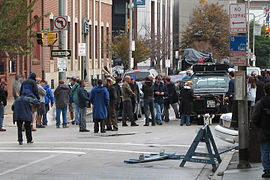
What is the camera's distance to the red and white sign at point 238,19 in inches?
490

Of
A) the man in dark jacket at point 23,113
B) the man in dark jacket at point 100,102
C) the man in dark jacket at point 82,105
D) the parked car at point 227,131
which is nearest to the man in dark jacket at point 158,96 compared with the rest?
the man in dark jacket at point 82,105

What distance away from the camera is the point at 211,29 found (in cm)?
8819

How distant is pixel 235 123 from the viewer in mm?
13922

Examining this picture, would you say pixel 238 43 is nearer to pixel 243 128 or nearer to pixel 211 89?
pixel 243 128

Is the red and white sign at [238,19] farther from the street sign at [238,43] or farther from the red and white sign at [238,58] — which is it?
the red and white sign at [238,58]

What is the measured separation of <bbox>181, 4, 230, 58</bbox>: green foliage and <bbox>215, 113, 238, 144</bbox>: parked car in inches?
2855

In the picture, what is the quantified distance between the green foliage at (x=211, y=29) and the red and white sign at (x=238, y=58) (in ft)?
244

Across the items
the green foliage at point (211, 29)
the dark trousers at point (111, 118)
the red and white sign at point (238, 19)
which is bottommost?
the dark trousers at point (111, 118)

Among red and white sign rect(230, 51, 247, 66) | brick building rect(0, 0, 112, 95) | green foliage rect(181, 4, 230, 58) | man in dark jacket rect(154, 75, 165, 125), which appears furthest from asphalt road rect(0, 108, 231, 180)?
green foliage rect(181, 4, 230, 58)

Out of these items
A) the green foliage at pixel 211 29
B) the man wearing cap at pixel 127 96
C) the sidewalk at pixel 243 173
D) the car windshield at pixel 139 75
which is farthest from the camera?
the green foliage at pixel 211 29

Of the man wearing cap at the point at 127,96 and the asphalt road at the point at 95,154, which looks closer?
the asphalt road at the point at 95,154

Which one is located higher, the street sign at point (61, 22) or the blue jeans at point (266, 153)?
the street sign at point (61, 22)

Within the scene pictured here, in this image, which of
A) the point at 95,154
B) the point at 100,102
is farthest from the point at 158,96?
Result: the point at 95,154

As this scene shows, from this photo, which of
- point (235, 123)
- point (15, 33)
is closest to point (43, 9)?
point (15, 33)
